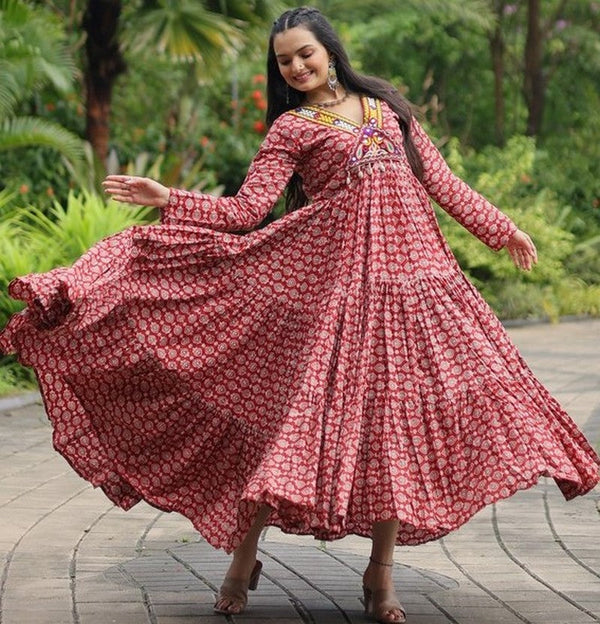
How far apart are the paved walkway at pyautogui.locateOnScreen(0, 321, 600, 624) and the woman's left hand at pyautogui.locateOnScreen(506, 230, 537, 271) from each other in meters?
1.06

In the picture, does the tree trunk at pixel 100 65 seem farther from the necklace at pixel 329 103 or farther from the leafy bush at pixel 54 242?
the necklace at pixel 329 103

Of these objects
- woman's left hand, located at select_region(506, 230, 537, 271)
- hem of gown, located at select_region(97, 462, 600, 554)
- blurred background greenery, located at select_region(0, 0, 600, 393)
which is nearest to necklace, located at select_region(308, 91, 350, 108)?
woman's left hand, located at select_region(506, 230, 537, 271)

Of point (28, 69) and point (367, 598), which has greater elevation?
point (28, 69)

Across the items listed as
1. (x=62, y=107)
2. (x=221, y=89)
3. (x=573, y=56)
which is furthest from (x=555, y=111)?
(x=62, y=107)

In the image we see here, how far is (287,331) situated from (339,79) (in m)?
0.82

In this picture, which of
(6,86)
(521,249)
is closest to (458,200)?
(521,249)

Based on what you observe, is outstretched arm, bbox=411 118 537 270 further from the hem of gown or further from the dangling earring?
the hem of gown

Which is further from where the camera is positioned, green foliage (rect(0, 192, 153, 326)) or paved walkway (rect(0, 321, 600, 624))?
green foliage (rect(0, 192, 153, 326))

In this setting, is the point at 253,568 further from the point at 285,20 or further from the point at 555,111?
the point at 555,111

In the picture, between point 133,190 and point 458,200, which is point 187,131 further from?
point 133,190

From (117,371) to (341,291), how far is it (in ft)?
2.37

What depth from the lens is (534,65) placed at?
25.0m

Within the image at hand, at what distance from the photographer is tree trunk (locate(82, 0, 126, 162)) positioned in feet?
50.2

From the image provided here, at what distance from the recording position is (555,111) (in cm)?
3048
